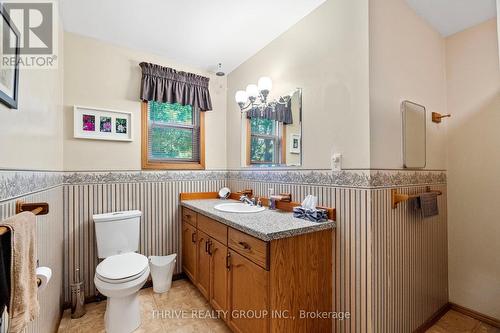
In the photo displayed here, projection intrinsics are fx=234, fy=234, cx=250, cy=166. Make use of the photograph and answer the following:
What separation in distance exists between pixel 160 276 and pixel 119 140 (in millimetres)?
1432

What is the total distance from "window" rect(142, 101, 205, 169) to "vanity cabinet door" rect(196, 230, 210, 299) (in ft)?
3.05

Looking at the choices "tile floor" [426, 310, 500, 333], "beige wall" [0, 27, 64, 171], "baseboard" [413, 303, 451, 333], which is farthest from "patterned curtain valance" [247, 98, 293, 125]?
"tile floor" [426, 310, 500, 333]

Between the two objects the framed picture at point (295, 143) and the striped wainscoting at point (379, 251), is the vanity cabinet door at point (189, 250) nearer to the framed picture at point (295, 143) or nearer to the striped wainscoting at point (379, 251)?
the striped wainscoting at point (379, 251)

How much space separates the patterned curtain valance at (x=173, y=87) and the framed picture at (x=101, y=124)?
1.03 feet

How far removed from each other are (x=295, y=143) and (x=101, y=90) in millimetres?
1933

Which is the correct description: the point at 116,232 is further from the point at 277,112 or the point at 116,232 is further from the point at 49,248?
the point at 277,112

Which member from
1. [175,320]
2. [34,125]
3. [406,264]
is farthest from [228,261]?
[34,125]

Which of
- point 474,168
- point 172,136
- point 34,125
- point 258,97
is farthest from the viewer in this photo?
point 172,136

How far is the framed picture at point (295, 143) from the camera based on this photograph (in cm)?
199

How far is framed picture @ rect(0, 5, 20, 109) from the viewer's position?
0.87m

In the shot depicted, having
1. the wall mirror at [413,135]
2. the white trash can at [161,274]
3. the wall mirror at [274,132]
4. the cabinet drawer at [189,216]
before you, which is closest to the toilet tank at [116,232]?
the white trash can at [161,274]

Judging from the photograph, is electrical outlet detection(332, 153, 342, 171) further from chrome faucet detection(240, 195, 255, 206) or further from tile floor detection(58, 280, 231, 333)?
tile floor detection(58, 280, 231, 333)

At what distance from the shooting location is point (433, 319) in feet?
6.33

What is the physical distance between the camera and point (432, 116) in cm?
199
